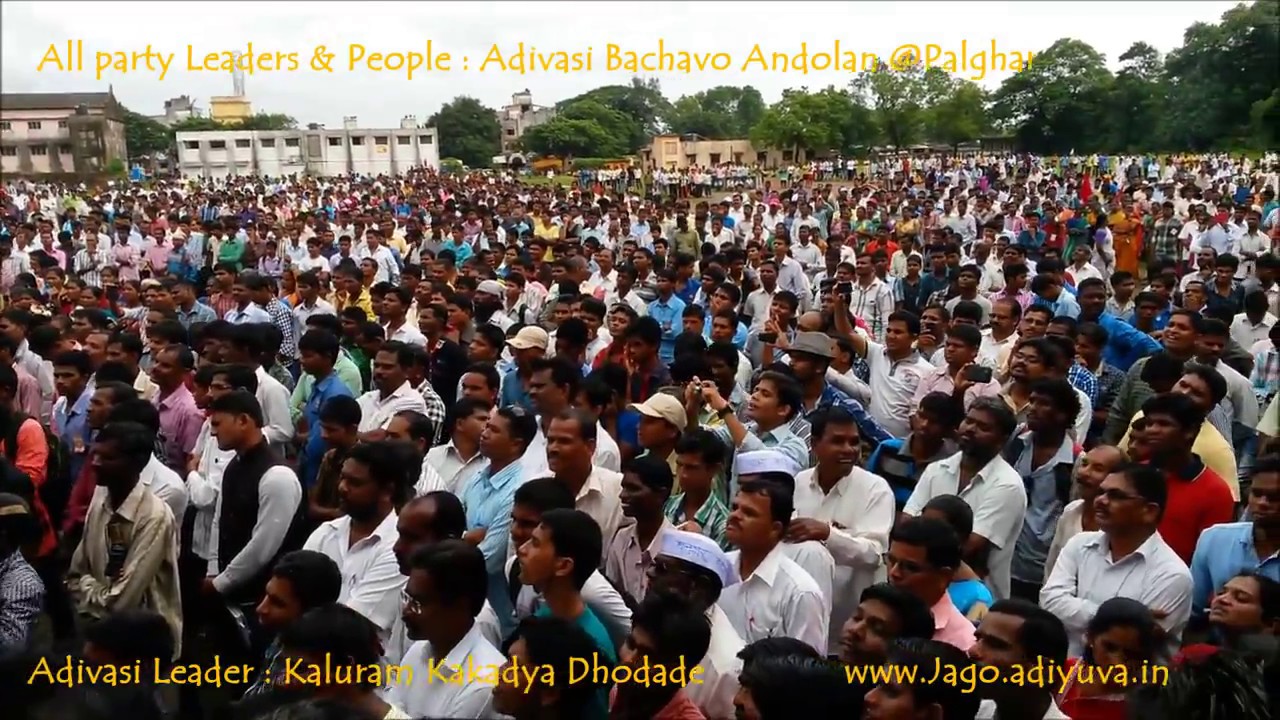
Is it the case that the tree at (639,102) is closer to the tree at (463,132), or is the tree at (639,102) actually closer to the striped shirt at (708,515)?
the tree at (463,132)

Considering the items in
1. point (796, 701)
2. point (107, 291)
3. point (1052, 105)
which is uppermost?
point (1052, 105)

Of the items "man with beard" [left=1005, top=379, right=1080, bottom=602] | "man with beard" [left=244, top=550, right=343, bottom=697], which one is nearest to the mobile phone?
"man with beard" [left=1005, top=379, right=1080, bottom=602]

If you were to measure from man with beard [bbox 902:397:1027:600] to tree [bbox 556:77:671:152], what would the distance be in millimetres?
55523

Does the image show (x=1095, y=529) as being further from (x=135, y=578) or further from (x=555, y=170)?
(x=555, y=170)

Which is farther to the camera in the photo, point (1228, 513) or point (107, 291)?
point (107, 291)

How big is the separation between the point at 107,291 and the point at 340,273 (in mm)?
2097

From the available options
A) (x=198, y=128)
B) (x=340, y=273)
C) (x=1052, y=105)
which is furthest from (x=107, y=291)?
(x=198, y=128)

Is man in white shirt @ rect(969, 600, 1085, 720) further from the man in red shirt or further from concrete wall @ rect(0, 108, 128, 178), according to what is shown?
concrete wall @ rect(0, 108, 128, 178)

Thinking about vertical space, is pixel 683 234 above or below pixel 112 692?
above

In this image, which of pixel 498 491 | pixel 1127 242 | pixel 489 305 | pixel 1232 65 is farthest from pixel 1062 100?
pixel 498 491

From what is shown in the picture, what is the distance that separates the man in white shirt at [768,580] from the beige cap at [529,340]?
96.1 inches

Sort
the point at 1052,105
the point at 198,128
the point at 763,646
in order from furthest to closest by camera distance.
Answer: the point at 198,128 < the point at 1052,105 < the point at 763,646

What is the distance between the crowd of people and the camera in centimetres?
256

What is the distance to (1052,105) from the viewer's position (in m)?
31.0
